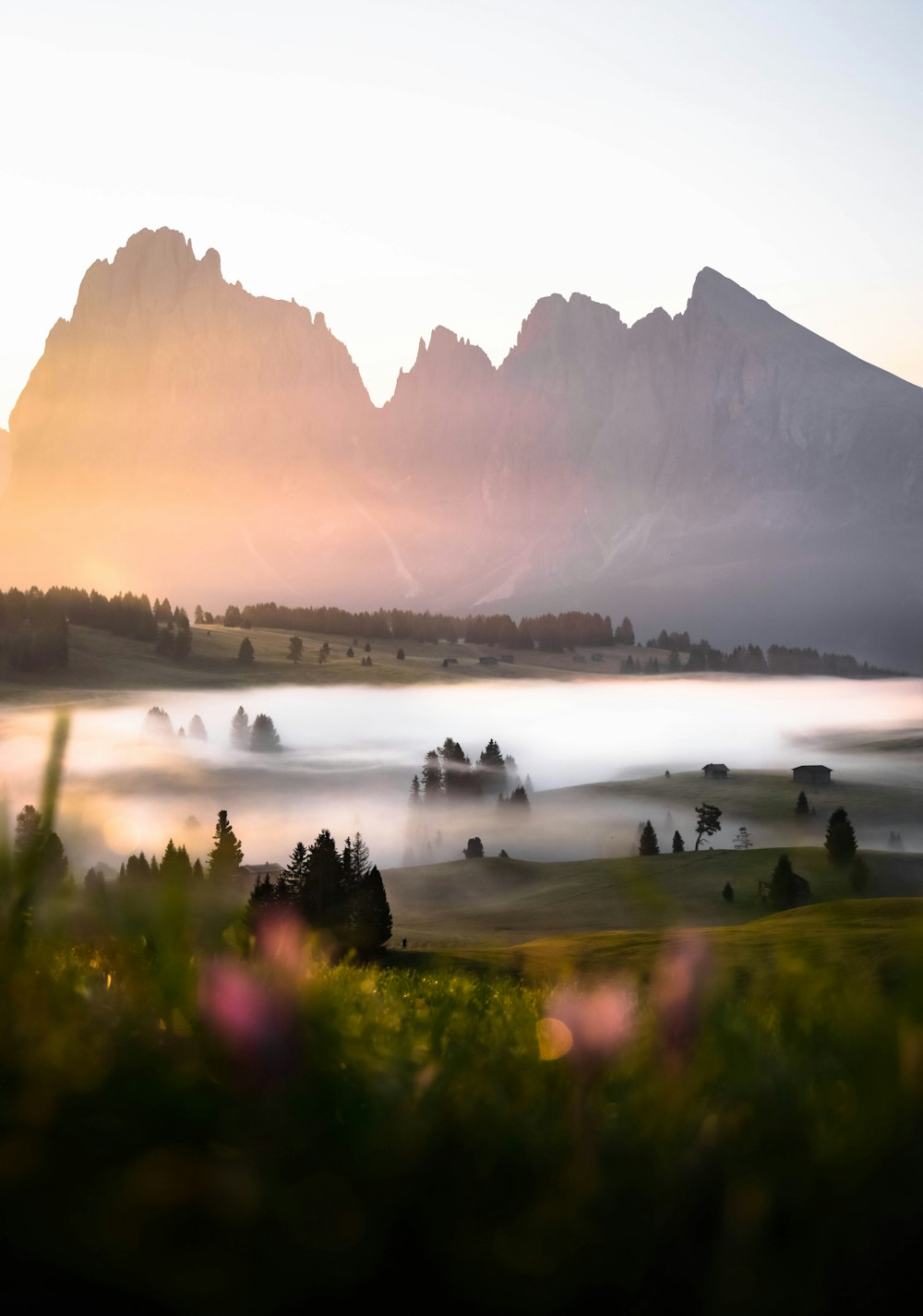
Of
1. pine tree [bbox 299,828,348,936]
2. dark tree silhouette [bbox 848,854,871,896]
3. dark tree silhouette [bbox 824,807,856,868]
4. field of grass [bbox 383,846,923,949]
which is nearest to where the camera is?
pine tree [bbox 299,828,348,936]

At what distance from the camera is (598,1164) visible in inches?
84.4

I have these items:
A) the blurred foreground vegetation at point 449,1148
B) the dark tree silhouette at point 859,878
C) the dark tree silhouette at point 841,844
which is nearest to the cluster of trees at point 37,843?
the blurred foreground vegetation at point 449,1148

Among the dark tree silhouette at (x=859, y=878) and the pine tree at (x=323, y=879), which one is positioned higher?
the pine tree at (x=323, y=879)

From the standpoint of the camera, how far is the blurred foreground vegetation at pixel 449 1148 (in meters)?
2.05

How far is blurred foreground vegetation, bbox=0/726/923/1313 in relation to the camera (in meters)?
2.05

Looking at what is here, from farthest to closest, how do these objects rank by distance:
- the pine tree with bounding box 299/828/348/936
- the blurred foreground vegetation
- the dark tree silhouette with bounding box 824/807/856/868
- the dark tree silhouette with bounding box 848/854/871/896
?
the dark tree silhouette with bounding box 824/807/856/868
the dark tree silhouette with bounding box 848/854/871/896
the pine tree with bounding box 299/828/348/936
the blurred foreground vegetation

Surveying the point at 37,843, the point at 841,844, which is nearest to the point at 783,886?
the point at 841,844

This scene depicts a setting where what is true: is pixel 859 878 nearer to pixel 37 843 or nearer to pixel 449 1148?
pixel 449 1148

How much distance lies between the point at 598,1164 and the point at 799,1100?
457 mm

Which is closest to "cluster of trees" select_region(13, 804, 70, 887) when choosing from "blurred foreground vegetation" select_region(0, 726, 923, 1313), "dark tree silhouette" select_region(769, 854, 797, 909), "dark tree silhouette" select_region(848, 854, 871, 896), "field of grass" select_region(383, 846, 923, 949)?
"blurred foreground vegetation" select_region(0, 726, 923, 1313)

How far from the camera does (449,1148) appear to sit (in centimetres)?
224

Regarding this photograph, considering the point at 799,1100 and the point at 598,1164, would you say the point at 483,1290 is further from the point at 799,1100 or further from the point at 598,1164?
the point at 799,1100

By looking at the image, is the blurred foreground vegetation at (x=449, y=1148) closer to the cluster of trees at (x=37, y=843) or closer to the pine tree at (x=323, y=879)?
the cluster of trees at (x=37, y=843)

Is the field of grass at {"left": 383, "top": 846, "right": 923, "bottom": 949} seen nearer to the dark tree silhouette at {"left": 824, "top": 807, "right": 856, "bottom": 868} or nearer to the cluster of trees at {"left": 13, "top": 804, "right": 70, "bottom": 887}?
the dark tree silhouette at {"left": 824, "top": 807, "right": 856, "bottom": 868}
